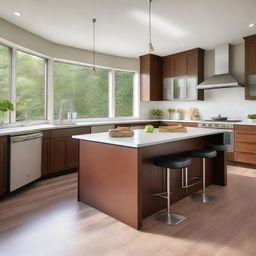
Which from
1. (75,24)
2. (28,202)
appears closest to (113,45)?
(75,24)

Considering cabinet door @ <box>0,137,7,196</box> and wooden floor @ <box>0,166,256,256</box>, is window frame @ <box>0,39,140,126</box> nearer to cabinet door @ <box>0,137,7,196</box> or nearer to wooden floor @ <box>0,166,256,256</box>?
cabinet door @ <box>0,137,7,196</box>

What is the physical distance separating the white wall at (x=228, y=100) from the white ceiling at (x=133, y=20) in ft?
1.61

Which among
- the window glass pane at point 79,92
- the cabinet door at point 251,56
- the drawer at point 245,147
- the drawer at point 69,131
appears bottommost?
the drawer at point 245,147

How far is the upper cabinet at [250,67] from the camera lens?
4641 millimetres

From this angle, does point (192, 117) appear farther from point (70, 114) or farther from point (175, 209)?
point (175, 209)

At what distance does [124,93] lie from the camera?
641cm

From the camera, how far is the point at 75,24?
12.8 ft

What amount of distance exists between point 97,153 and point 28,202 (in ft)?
3.92

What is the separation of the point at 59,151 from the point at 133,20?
265 centimetres

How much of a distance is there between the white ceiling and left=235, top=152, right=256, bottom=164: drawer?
2429 millimetres

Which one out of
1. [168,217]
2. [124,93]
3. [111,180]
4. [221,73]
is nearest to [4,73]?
[111,180]

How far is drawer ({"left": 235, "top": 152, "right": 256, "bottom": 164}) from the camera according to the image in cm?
451

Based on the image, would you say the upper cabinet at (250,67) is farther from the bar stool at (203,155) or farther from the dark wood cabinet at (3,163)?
the dark wood cabinet at (3,163)

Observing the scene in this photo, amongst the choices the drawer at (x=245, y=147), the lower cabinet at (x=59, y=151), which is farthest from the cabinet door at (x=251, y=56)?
the lower cabinet at (x=59, y=151)
